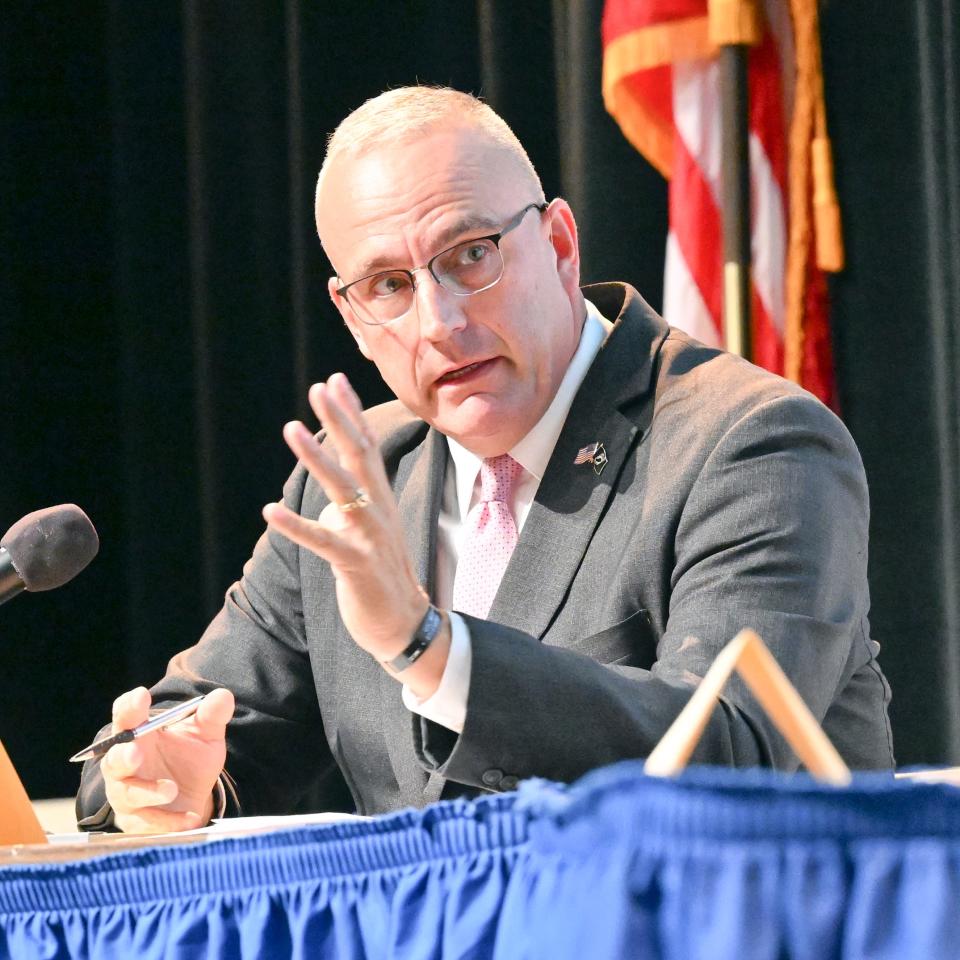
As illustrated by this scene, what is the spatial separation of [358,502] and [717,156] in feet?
6.37

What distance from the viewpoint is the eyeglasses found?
76.1 inches

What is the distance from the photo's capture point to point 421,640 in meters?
1.31

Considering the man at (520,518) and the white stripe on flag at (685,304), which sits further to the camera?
the white stripe on flag at (685,304)

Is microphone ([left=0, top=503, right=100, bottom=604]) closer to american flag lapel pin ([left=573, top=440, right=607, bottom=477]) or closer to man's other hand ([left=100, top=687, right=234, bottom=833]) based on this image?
man's other hand ([left=100, top=687, right=234, bottom=833])

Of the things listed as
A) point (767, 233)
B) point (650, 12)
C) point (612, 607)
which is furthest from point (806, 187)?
point (612, 607)

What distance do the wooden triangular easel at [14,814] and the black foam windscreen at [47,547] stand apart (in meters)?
0.17

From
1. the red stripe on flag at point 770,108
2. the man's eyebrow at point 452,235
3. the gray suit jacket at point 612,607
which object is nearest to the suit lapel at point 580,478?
the gray suit jacket at point 612,607

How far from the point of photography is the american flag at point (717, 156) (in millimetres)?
2896

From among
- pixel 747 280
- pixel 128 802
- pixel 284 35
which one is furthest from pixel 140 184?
pixel 128 802

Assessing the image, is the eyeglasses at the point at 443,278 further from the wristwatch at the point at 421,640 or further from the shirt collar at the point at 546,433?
the wristwatch at the point at 421,640

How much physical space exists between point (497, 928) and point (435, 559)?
43.9 inches

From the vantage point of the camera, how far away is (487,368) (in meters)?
1.94

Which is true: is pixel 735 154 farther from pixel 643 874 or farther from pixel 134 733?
pixel 643 874

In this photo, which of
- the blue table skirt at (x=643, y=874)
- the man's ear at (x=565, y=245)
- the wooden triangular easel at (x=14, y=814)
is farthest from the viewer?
the man's ear at (x=565, y=245)
